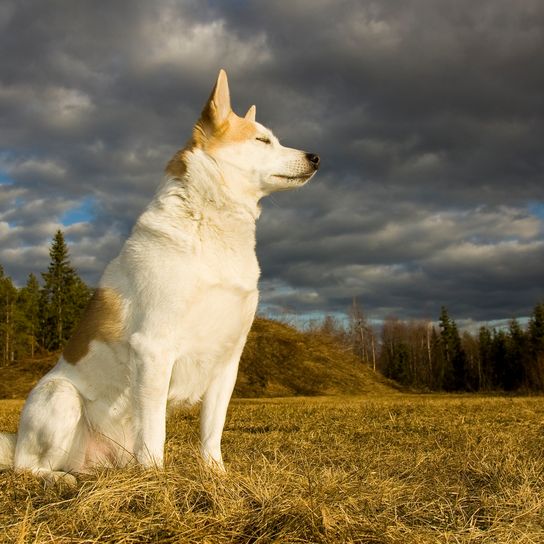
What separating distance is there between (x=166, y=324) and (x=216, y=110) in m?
1.55

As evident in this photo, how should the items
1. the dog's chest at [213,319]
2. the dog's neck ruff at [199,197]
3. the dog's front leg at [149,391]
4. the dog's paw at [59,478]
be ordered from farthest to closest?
the dog's neck ruff at [199,197], the dog's chest at [213,319], the dog's front leg at [149,391], the dog's paw at [59,478]

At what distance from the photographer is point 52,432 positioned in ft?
13.1

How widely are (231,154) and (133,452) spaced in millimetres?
2106

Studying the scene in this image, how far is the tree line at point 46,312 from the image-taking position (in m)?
54.2

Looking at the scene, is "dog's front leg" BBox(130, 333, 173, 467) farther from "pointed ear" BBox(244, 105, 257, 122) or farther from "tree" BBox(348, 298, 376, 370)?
"tree" BBox(348, 298, 376, 370)

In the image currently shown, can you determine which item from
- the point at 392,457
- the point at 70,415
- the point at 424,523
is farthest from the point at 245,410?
the point at 424,523

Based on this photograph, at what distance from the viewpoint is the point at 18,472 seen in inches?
155

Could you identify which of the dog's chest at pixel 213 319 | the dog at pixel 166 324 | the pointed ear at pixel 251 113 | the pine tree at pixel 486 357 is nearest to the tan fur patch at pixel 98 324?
the dog at pixel 166 324

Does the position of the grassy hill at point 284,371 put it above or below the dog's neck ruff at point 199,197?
below

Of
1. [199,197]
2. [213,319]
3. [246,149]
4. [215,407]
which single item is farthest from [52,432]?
[246,149]

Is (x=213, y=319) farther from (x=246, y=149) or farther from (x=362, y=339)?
(x=362, y=339)

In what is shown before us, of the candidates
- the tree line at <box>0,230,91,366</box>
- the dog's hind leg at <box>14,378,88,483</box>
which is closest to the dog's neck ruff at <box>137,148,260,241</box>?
the dog's hind leg at <box>14,378,88,483</box>

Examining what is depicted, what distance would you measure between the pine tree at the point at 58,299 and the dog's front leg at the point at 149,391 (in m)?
53.5

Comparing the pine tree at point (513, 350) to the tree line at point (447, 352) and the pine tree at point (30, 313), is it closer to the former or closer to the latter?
the tree line at point (447, 352)
